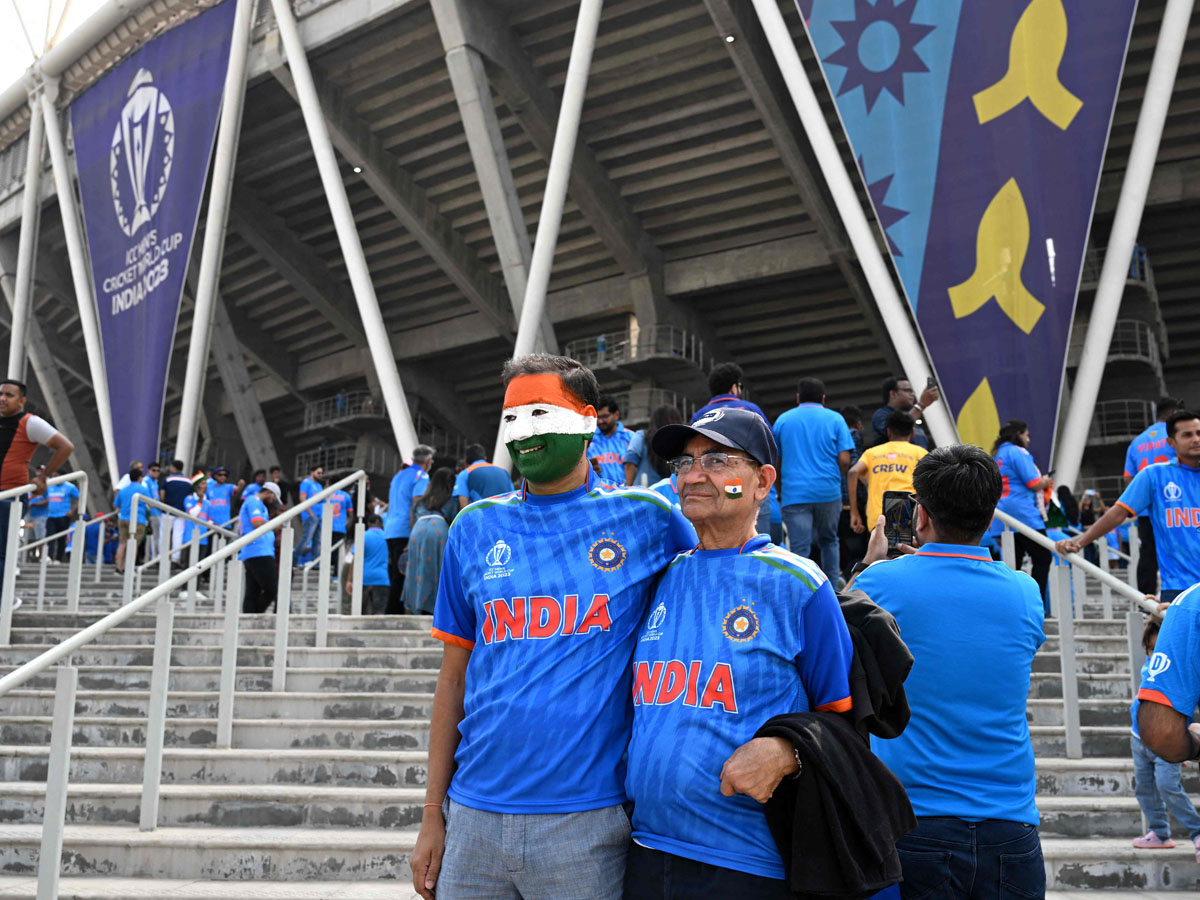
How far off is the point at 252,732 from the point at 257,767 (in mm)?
481

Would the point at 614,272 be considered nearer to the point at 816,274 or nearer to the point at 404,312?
the point at 816,274

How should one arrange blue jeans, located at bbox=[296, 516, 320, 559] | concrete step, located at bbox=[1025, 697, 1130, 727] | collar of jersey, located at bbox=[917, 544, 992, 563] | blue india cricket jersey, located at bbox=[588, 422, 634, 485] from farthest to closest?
blue jeans, located at bbox=[296, 516, 320, 559] → blue india cricket jersey, located at bbox=[588, 422, 634, 485] → concrete step, located at bbox=[1025, 697, 1130, 727] → collar of jersey, located at bbox=[917, 544, 992, 563]

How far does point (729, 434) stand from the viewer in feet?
6.89

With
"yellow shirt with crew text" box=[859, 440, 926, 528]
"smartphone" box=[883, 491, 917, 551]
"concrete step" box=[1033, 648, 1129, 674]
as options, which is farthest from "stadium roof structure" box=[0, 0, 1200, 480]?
"smartphone" box=[883, 491, 917, 551]

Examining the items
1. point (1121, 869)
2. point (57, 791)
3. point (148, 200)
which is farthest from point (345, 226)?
point (1121, 869)

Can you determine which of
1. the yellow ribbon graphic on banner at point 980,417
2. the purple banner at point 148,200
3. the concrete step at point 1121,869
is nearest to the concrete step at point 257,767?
the concrete step at point 1121,869

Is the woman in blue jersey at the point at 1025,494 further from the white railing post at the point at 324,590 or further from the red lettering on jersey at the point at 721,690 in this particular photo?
the red lettering on jersey at the point at 721,690

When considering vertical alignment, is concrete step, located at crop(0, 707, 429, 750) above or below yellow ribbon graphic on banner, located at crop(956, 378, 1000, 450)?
below

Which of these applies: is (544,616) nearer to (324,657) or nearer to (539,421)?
(539,421)

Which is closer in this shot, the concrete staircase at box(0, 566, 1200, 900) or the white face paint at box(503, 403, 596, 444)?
the white face paint at box(503, 403, 596, 444)

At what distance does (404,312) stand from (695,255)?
26.9 ft

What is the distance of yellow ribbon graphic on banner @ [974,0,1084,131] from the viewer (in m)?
12.2

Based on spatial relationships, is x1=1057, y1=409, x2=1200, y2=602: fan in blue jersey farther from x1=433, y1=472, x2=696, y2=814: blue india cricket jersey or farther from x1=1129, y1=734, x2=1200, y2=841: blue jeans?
x1=433, y1=472, x2=696, y2=814: blue india cricket jersey

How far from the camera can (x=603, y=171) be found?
21.8 metres
